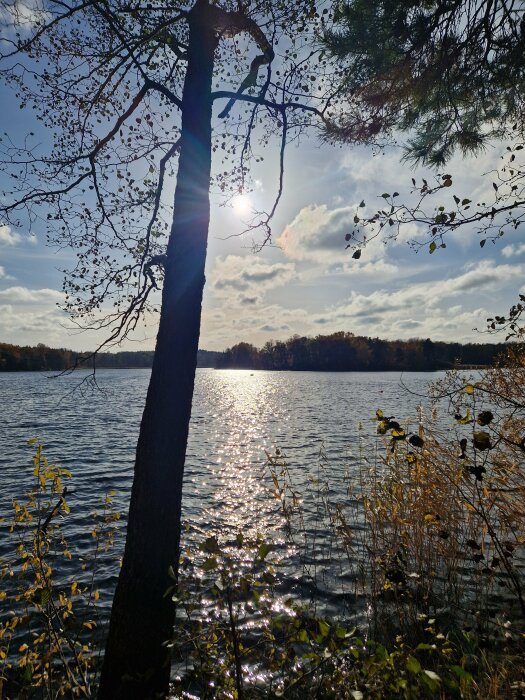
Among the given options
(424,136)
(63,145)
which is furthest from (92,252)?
(424,136)

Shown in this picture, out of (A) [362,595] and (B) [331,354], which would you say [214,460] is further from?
(B) [331,354]

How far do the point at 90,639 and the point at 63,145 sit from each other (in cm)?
731

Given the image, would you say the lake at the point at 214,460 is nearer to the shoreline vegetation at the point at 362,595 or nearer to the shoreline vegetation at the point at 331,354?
the shoreline vegetation at the point at 362,595

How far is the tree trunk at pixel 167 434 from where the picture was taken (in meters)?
3.96

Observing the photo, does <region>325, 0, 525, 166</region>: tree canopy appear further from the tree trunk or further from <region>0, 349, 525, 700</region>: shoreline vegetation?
<region>0, 349, 525, 700</region>: shoreline vegetation

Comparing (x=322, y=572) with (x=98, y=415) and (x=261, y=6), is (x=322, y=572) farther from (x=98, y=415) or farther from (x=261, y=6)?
(x=98, y=415)

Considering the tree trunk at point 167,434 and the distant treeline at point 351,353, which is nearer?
the tree trunk at point 167,434

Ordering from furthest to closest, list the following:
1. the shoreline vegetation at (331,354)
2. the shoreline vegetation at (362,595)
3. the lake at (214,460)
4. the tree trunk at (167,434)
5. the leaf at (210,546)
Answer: the shoreline vegetation at (331,354)
the lake at (214,460)
the shoreline vegetation at (362,595)
the tree trunk at (167,434)
the leaf at (210,546)

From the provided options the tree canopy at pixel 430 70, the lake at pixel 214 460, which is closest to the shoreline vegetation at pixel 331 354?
the lake at pixel 214 460

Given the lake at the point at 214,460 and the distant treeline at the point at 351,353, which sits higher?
the distant treeline at the point at 351,353

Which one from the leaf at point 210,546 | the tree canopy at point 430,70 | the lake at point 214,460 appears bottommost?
the lake at point 214,460

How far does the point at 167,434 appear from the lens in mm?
4309

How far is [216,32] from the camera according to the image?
5.11 meters

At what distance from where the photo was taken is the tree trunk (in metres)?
3.96
